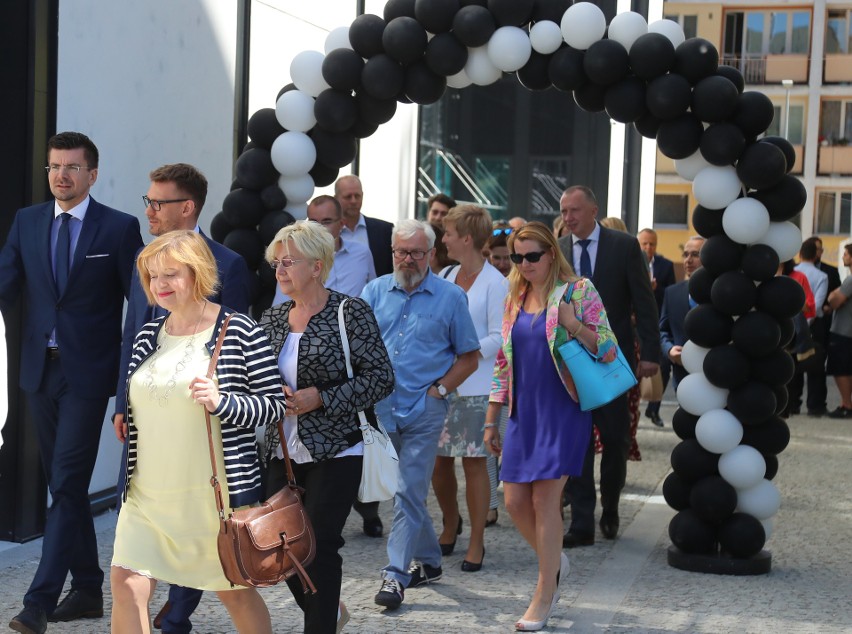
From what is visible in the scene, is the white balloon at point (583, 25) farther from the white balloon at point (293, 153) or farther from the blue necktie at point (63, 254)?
the blue necktie at point (63, 254)

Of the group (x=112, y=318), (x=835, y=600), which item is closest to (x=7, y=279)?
(x=112, y=318)

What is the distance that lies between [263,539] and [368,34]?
431 centimetres

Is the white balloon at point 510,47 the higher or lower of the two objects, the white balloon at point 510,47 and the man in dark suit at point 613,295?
the higher

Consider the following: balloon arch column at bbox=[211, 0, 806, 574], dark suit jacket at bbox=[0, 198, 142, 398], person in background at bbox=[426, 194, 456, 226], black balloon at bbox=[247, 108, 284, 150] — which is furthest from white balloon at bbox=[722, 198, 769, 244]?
dark suit jacket at bbox=[0, 198, 142, 398]

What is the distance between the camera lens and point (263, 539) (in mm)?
4371

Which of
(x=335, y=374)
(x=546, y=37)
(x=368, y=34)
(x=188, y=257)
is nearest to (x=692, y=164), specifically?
(x=546, y=37)

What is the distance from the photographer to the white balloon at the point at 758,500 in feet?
24.0

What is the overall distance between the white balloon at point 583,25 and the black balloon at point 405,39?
881mm

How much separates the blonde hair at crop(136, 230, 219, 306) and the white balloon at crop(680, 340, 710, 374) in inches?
144

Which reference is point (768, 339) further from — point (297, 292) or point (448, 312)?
point (297, 292)

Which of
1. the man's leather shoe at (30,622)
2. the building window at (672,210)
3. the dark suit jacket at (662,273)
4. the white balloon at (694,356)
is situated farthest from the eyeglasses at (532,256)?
the building window at (672,210)

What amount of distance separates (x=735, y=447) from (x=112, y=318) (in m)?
3.52

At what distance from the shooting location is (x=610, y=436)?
8.22 meters

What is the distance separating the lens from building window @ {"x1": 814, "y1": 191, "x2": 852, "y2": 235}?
45.1m
